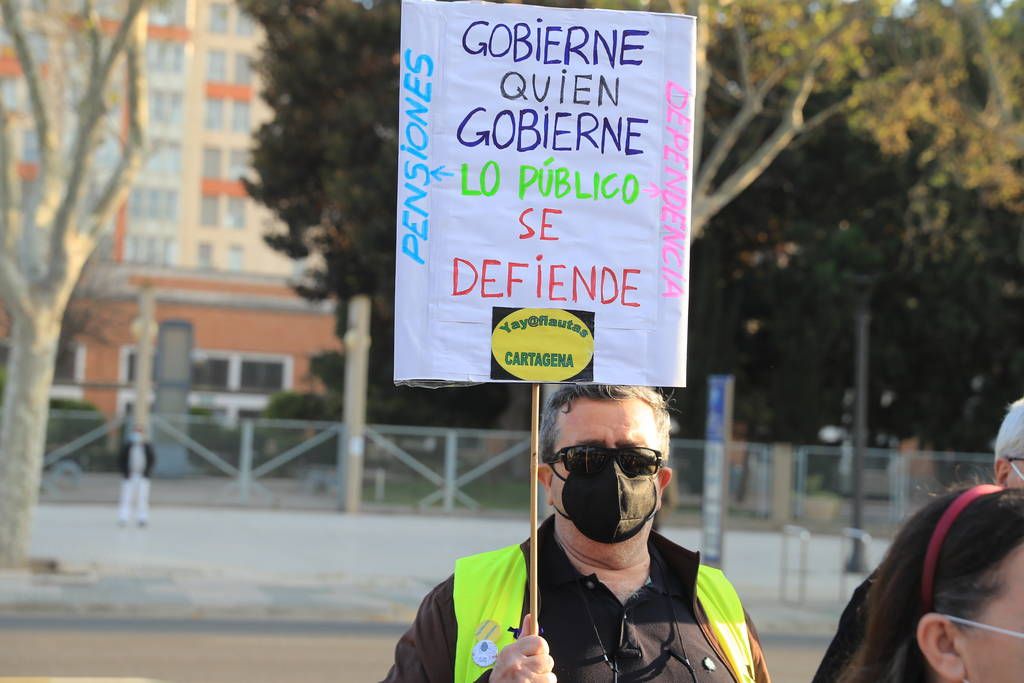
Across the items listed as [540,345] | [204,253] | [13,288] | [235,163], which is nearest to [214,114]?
[235,163]

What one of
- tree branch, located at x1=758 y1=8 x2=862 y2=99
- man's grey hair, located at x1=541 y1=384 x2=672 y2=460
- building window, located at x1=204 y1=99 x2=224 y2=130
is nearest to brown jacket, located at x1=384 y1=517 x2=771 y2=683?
man's grey hair, located at x1=541 y1=384 x2=672 y2=460

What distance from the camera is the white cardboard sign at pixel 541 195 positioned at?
11.2ft

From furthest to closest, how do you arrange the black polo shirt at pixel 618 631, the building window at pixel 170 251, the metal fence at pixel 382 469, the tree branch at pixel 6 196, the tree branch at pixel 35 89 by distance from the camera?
the building window at pixel 170 251, the metal fence at pixel 382 469, the tree branch at pixel 6 196, the tree branch at pixel 35 89, the black polo shirt at pixel 618 631

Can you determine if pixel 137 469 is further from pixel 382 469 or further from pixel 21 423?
pixel 382 469

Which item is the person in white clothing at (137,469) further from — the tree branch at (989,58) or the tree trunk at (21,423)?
the tree branch at (989,58)

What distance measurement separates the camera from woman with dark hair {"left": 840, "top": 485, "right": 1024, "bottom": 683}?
206cm

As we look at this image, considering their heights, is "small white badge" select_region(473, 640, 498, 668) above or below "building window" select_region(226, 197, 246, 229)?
below

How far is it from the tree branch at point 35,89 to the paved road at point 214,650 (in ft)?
17.4

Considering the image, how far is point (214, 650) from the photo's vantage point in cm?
1151

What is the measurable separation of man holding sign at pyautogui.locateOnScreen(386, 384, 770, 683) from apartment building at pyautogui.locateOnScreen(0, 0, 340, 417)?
1406 inches

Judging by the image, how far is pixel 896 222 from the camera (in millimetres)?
34812

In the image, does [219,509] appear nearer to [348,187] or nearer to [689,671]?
[348,187]

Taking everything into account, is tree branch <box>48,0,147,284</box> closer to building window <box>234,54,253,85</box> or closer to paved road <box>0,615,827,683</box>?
paved road <box>0,615,827,683</box>

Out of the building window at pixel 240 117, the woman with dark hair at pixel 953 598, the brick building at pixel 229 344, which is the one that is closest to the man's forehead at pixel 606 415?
the woman with dark hair at pixel 953 598
